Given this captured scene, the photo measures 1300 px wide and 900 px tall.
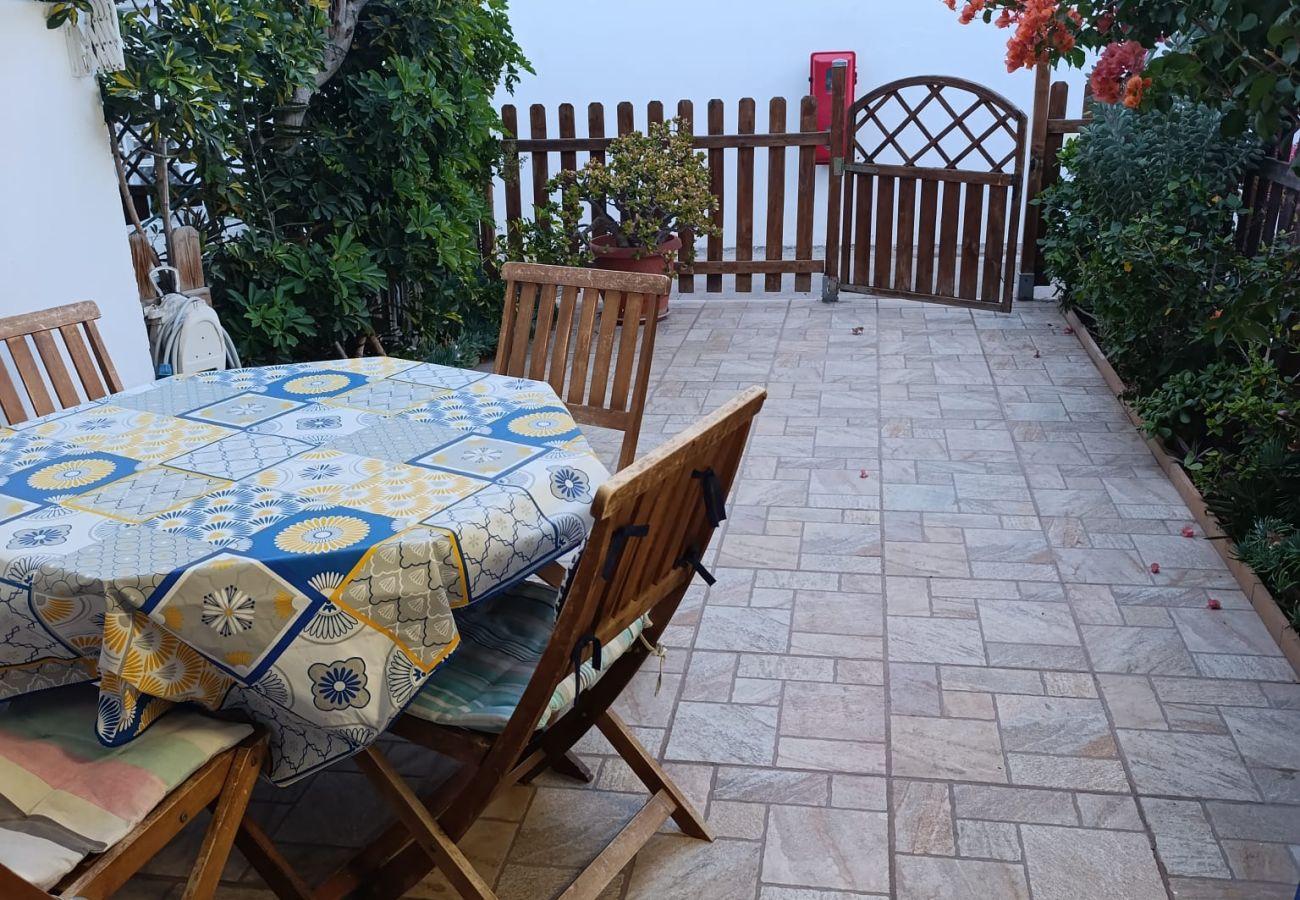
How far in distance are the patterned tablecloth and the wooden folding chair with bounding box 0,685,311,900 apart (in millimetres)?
49

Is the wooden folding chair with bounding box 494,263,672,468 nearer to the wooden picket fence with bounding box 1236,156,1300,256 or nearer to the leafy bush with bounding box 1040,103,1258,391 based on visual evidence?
the leafy bush with bounding box 1040,103,1258,391

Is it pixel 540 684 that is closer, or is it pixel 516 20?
pixel 540 684

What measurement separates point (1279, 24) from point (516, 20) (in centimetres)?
802

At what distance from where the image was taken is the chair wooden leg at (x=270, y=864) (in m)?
2.06

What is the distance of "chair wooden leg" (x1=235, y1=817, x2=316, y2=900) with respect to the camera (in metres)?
2.06

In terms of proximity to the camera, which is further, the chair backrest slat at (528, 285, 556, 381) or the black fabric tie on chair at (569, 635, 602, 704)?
the chair backrest slat at (528, 285, 556, 381)

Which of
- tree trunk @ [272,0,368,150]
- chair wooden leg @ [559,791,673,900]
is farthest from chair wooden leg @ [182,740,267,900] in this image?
tree trunk @ [272,0,368,150]

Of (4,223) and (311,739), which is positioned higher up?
(4,223)

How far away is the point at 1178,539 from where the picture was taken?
3686mm

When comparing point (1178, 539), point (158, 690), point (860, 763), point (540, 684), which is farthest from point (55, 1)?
point (1178, 539)

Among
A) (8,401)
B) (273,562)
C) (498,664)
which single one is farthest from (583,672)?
(8,401)

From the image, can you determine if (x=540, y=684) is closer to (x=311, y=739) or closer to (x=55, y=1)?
(x=311, y=739)

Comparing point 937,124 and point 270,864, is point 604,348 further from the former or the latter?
point 937,124

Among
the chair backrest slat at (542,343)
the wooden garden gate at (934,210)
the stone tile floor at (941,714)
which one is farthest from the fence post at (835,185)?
the chair backrest slat at (542,343)
